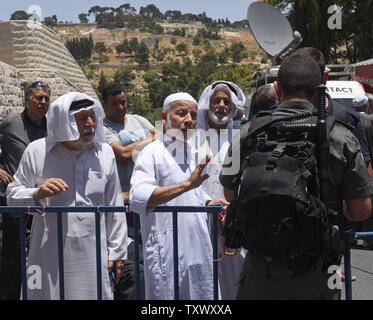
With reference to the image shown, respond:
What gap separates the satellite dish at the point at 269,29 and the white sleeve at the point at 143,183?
849cm

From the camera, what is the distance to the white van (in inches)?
348

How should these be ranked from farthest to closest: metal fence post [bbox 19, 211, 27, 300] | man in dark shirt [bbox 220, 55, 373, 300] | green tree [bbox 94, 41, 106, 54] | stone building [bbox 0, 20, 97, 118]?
green tree [bbox 94, 41, 106, 54]
stone building [bbox 0, 20, 97, 118]
metal fence post [bbox 19, 211, 27, 300]
man in dark shirt [bbox 220, 55, 373, 300]

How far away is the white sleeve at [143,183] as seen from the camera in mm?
2660

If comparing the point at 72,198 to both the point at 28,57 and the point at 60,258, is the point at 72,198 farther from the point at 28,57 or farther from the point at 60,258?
the point at 28,57

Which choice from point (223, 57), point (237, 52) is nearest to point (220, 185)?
point (223, 57)

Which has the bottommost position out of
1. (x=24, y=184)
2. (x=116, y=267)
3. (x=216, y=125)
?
(x=116, y=267)

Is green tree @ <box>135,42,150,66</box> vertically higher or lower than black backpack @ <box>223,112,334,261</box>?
higher

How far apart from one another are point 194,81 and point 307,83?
112512 millimetres

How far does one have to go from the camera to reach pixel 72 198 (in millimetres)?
3145

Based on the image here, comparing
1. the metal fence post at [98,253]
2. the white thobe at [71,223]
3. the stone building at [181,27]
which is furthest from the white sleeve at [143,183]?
the stone building at [181,27]

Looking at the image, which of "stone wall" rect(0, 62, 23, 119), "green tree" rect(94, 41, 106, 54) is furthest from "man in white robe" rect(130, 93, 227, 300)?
"green tree" rect(94, 41, 106, 54)

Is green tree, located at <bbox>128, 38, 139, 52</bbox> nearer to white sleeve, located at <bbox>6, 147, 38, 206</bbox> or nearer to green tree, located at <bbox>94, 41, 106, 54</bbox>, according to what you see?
green tree, located at <bbox>94, 41, 106, 54</bbox>

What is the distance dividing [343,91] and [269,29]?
8.92ft

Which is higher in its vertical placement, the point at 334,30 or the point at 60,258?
the point at 334,30
